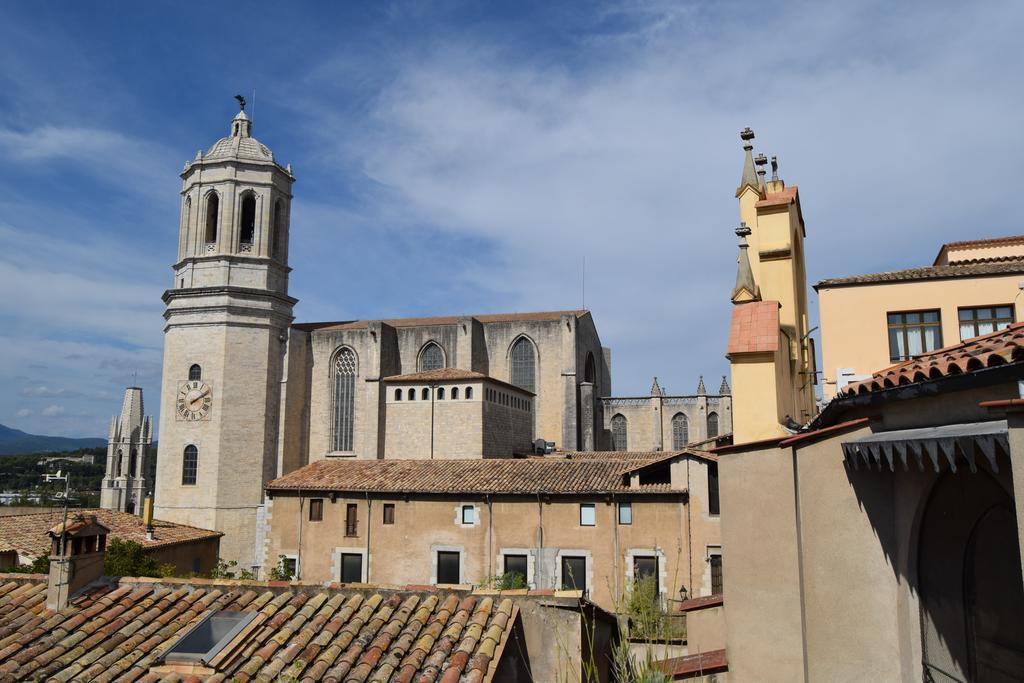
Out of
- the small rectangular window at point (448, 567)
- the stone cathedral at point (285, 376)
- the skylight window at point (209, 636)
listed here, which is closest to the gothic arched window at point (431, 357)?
the stone cathedral at point (285, 376)

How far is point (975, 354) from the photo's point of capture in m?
4.61

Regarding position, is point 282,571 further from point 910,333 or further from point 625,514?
point 910,333

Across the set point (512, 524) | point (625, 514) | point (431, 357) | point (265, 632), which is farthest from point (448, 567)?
point (431, 357)

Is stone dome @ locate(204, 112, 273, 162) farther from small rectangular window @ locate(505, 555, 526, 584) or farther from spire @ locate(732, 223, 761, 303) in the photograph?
spire @ locate(732, 223, 761, 303)

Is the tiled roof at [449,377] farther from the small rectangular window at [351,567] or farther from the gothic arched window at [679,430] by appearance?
the gothic arched window at [679,430]

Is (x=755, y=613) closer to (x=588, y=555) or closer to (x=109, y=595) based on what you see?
(x=109, y=595)

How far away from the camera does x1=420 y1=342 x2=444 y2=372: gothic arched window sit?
43531mm

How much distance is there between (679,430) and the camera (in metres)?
43.9

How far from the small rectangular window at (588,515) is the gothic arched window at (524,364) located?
66.3 ft

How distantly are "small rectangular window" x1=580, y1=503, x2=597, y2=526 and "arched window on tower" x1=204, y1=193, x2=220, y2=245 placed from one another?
27.4 meters

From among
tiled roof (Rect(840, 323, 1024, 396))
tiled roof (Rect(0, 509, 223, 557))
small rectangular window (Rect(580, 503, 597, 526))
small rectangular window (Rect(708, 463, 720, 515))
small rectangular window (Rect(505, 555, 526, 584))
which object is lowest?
small rectangular window (Rect(505, 555, 526, 584))

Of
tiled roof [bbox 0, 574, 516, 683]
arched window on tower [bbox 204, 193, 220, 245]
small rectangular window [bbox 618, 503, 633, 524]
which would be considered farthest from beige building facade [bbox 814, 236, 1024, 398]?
arched window on tower [bbox 204, 193, 220, 245]

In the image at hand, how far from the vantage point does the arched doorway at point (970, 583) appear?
4918 millimetres

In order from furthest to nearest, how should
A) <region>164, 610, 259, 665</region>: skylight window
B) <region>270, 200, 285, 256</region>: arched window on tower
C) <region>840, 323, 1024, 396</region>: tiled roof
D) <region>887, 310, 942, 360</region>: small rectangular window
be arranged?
<region>270, 200, 285, 256</region>: arched window on tower < <region>887, 310, 942, 360</region>: small rectangular window < <region>164, 610, 259, 665</region>: skylight window < <region>840, 323, 1024, 396</region>: tiled roof
